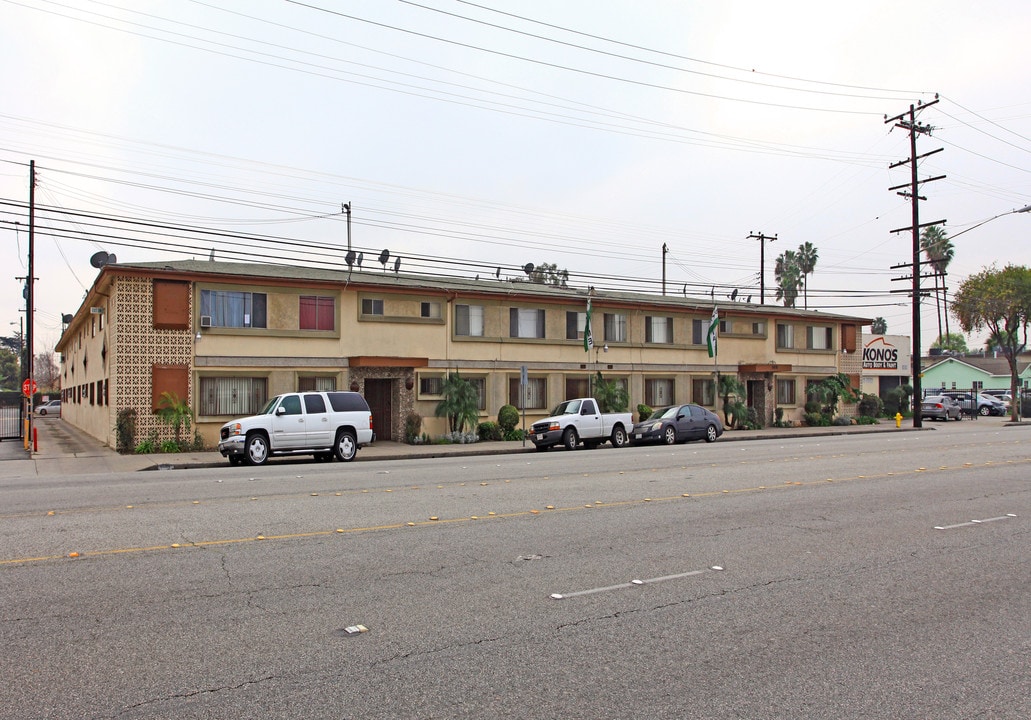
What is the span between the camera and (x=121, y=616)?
6.16 meters

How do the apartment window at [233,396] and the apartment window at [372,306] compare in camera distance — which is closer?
the apartment window at [233,396]

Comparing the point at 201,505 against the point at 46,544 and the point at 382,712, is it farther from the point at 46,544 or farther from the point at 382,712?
the point at 382,712

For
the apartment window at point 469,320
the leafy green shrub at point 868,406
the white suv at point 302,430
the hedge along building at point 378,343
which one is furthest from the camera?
the leafy green shrub at point 868,406

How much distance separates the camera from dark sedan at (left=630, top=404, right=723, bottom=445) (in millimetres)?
30078

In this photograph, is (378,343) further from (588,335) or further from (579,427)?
(588,335)

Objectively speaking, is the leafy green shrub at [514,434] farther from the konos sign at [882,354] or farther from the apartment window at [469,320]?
the konos sign at [882,354]

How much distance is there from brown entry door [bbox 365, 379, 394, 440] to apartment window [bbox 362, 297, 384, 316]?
8.48 feet

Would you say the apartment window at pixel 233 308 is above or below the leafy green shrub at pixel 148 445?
above

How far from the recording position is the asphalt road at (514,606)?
475 centimetres

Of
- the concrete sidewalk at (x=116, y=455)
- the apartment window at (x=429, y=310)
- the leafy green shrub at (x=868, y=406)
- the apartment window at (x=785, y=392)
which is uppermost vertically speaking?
the apartment window at (x=429, y=310)

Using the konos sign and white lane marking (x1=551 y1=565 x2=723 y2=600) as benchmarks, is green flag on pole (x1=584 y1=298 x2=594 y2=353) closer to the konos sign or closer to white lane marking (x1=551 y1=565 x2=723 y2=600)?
white lane marking (x1=551 y1=565 x2=723 y2=600)

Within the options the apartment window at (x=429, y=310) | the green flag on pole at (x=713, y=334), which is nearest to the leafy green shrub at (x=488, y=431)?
the apartment window at (x=429, y=310)

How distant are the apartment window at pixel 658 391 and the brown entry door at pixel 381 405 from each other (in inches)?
496

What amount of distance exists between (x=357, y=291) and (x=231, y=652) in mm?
25010
